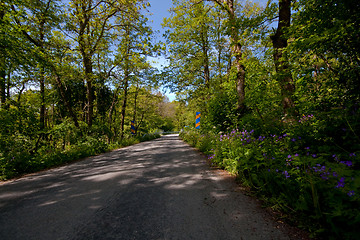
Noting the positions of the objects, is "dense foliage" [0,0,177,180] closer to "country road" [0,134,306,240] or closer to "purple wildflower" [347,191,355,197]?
"country road" [0,134,306,240]

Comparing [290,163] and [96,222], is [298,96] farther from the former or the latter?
[96,222]

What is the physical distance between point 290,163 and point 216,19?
45.1 feet

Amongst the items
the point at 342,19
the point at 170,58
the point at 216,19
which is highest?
the point at 216,19

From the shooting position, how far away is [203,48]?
13.0m

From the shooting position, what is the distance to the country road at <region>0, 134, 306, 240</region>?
1806 millimetres

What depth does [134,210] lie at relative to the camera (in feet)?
7.52

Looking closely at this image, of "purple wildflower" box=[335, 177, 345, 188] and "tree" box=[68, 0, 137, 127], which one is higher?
"tree" box=[68, 0, 137, 127]

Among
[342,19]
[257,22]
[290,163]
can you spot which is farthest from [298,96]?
[257,22]

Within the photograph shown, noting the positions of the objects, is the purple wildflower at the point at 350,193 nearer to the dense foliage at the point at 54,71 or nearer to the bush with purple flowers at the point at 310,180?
the bush with purple flowers at the point at 310,180

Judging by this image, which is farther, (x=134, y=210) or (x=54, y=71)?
(x=54, y=71)

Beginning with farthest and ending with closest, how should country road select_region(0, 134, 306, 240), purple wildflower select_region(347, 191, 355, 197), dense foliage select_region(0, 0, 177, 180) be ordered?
dense foliage select_region(0, 0, 177, 180) < country road select_region(0, 134, 306, 240) < purple wildflower select_region(347, 191, 355, 197)

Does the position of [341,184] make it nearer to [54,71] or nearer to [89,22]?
[54,71]

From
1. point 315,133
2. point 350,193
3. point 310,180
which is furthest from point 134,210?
point 315,133

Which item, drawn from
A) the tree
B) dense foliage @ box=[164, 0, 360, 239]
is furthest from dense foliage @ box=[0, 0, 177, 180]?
dense foliage @ box=[164, 0, 360, 239]
